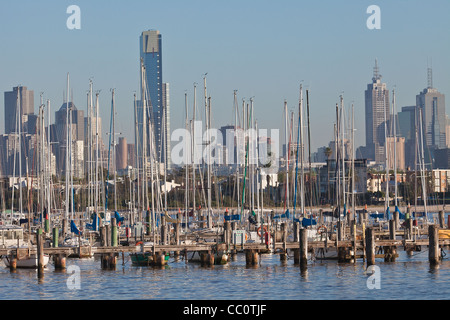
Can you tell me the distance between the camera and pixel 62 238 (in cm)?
6212

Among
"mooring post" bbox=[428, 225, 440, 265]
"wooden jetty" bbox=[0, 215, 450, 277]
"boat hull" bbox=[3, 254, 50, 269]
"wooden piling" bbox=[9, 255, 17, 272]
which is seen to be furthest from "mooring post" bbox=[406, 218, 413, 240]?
"wooden piling" bbox=[9, 255, 17, 272]

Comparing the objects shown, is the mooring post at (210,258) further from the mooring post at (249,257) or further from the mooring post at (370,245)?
the mooring post at (370,245)

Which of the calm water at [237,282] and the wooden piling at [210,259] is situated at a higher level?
the wooden piling at [210,259]

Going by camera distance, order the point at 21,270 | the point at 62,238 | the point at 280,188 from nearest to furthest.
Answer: the point at 21,270
the point at 62,238
the point at 280,188

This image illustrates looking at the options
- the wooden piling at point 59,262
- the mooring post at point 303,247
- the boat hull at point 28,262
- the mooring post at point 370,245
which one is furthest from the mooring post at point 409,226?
the boat hull at point 28,262

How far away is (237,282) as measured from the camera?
152 ft

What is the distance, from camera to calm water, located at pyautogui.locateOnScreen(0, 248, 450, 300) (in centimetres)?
4203

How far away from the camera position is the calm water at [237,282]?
42.0 meters

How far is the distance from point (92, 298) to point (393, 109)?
41.8 meters

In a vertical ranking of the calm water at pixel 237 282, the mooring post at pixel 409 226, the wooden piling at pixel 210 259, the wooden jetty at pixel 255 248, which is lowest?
the calm water at pixel 237 282
